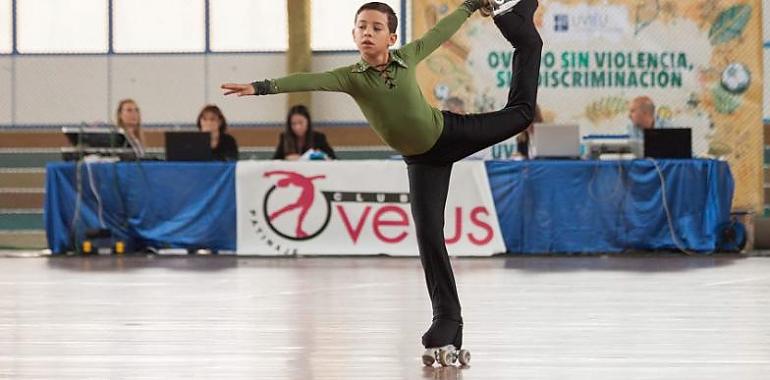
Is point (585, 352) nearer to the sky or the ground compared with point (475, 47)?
nearer to the ground

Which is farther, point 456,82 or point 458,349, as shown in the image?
A: point 456,82

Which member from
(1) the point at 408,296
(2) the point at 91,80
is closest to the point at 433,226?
(1) the point at 408,296

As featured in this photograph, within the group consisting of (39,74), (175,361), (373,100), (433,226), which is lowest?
(175,361)

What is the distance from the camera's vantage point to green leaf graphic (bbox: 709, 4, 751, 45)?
14.3 m

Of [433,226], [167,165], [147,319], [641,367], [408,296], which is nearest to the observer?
[641,367]

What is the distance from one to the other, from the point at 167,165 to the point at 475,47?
3.87 m

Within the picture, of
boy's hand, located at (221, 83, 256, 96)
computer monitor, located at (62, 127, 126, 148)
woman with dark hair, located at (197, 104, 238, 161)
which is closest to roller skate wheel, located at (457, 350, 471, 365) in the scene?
boy's hand, located at (221, 83, 256, 96)

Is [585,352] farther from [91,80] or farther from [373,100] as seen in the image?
[91,80]

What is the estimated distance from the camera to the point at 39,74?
16.3 m

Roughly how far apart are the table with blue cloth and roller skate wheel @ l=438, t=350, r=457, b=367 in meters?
6.72

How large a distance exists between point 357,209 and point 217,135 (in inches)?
59.7

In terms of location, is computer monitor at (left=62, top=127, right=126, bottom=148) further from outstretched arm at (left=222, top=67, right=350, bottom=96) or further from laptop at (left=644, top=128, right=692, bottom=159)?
outstretched arm at (left=222, top=67, right=350, bottom=96)

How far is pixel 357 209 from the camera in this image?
11570mm

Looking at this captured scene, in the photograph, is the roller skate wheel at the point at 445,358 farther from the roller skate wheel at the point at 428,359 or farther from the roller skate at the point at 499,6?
the roller skate at the point at 499,6
